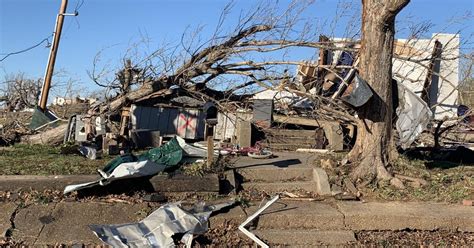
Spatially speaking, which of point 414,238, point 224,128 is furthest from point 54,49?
point 414,238

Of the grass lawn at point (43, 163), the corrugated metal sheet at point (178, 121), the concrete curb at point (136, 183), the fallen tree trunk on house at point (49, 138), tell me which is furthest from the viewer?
the corrugated metal sheet at point (178, 121)

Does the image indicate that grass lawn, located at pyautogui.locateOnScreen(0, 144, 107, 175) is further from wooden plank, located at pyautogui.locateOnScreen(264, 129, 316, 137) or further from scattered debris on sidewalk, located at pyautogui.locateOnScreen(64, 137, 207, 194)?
wooden plank, located at pyautogui.locateOnScreen(264, 129, 316, 137)

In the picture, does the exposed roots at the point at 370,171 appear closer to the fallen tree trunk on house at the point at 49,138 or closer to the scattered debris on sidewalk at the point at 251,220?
the scattered debris on sidewalk at the point at 251,220

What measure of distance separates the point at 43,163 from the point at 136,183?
2.12 m

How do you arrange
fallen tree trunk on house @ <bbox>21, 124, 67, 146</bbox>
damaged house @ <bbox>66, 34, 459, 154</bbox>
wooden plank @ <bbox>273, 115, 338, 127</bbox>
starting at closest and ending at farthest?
damaged house @ <bbox>66, 34, 459, 154</bbox>, wooden plank @ <bbox>273, 115, 338, 127</bbox>, fallen tree trunk on house @ <bbox>21, 124, 67, 146</bbox>

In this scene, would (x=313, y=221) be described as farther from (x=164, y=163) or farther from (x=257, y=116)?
(x=257, y=116)

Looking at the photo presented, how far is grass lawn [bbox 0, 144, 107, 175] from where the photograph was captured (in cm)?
686

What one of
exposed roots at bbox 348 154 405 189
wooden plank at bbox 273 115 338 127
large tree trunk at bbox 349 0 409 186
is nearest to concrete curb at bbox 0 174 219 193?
exposed roots at bbox 348 154 405 189

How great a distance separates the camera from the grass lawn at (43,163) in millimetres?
6859

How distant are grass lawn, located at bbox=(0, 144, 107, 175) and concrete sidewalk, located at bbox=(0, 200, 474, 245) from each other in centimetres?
137

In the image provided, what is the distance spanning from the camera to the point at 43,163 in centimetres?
746

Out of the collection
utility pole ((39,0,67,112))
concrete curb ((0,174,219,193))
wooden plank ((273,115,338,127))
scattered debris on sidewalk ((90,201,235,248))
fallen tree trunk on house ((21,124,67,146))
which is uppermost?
utility pole ((39,0,67,112))

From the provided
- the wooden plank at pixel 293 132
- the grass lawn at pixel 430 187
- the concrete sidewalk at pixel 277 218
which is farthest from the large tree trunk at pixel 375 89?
the wooden plank at pixel 293 132

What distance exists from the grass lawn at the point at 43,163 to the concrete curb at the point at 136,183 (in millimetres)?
471
